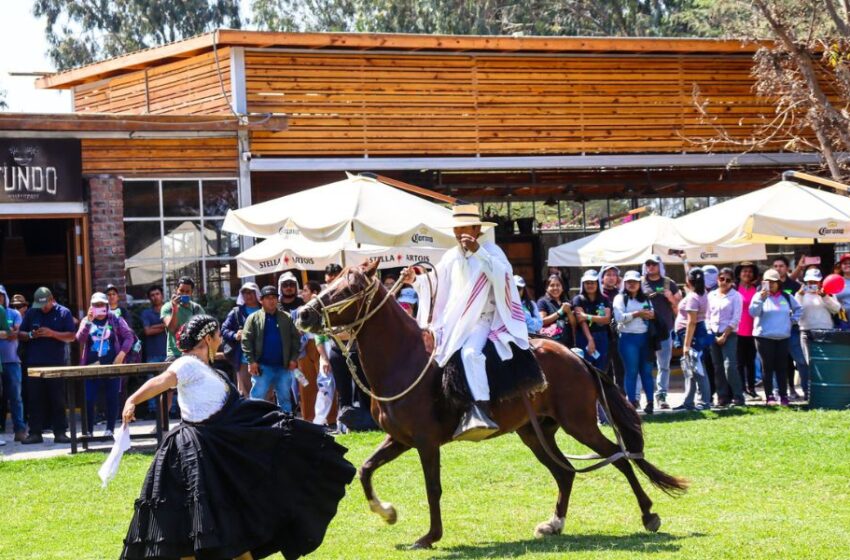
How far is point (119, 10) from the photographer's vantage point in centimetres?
5319

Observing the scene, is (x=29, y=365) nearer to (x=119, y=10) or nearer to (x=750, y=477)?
(x=750, y=477)

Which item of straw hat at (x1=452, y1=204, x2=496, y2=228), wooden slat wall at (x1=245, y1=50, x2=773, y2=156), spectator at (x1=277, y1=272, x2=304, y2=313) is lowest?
spectator at (x1=277, y1=272, x2=304, y2=313)

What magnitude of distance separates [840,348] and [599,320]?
3075 mm

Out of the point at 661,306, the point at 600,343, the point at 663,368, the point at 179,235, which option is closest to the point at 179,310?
the point at 179,235

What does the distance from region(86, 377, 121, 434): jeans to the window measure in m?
3.51

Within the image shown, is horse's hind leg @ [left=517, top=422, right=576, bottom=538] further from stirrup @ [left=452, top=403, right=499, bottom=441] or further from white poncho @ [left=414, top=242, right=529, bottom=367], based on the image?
white poncho @ [left=414, top=242, right=529, bottom=367]

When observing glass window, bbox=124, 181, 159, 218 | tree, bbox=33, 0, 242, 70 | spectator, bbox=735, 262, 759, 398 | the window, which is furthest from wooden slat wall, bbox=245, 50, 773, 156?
tree, bbox=33, 0, 242, 70

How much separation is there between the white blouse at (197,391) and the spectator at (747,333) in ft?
38.1

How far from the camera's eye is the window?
21.2 meters

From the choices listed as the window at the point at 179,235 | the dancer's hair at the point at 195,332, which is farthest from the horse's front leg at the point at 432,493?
the window at the point at 179,235

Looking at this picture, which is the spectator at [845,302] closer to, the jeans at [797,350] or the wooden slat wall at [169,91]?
the jeans at [797,350]

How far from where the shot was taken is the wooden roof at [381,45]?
2219 cm

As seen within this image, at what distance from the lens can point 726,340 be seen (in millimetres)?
18531

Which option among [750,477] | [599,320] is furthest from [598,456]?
[599,320]
